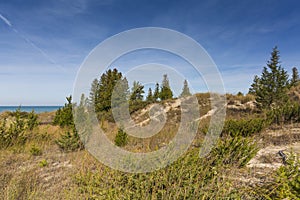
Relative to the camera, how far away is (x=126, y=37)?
369 centimetres

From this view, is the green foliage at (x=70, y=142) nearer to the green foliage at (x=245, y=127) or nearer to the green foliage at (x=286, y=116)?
the green foliage at (x=245, y=127)

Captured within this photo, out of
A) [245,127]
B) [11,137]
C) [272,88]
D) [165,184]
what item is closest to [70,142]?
[11,137]

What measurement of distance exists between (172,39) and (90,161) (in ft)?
9.96

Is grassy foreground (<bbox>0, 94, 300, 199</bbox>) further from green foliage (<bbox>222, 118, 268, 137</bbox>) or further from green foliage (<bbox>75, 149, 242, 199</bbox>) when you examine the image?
green foliage (<bbox>222, 118, 268, 137</bbox>)

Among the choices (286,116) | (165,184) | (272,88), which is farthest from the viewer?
(272,88)

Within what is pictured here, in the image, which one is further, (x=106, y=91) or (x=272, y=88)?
(x=106, y=91)

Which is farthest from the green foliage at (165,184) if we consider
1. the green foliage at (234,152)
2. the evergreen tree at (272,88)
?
the evergreen tree at (272,88)

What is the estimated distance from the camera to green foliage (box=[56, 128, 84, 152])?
6109 millimetres


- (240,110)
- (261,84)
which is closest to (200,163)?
(240,110)

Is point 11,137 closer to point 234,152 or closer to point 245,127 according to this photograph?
point 234,152

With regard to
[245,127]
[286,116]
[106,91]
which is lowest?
[245,127]

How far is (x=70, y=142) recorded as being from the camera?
6117mm

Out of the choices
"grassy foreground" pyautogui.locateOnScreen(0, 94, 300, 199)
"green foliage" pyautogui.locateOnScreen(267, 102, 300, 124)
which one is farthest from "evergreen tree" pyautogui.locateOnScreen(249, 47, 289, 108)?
"grassy foreground" pyautogui.locateOnScreen(0, 94, 300, 199)

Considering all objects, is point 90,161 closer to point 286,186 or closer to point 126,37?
point 126,37
